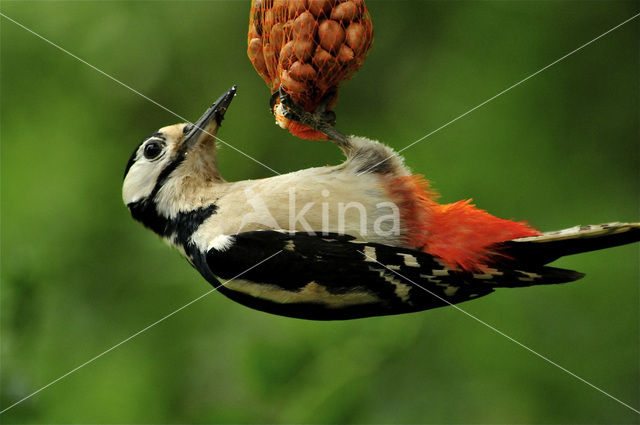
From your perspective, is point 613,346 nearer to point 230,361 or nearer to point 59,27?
point 230,361

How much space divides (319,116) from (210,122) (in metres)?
0.34

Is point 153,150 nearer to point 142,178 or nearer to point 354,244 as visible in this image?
point 142,178

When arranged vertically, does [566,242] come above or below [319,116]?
below

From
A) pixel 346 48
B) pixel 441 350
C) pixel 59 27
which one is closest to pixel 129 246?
pixel 59 27

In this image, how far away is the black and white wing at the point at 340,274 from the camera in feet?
6.24

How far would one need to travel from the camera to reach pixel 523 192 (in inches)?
113

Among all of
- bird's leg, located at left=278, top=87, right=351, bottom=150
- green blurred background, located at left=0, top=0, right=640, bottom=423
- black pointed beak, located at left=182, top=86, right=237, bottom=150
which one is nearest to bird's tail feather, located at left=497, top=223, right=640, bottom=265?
bird's leg, located at left=278, top=87, right=351, bottom=150

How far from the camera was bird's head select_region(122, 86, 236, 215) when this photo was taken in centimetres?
215

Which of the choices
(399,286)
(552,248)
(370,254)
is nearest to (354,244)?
(370,254)

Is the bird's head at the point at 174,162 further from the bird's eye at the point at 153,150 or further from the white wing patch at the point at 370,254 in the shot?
the white wing patch at the point at 370,254

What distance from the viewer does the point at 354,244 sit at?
1.92 m

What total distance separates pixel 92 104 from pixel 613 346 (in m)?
2.61

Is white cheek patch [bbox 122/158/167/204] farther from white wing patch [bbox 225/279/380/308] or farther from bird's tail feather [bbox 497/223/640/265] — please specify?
bird's tail feather [bbox 497/223/640/265]

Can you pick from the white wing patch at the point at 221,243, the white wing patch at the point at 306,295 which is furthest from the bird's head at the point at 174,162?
the white wing patch at the point at 306,295
